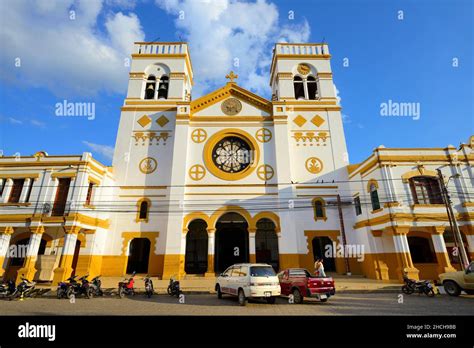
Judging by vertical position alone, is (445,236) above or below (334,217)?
below

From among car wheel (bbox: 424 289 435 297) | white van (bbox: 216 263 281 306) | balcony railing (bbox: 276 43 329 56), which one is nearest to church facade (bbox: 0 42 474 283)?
car wheel (bbox: 424 289 435 297)

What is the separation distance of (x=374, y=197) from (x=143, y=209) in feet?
57.4

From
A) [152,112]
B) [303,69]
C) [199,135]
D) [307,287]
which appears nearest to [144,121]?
[152,112]

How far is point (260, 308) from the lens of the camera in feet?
31.9

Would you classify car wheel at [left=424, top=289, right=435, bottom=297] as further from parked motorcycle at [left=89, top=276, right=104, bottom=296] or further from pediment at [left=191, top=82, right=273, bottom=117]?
pediment at [left=191, top=82, right=273, bottom=117]

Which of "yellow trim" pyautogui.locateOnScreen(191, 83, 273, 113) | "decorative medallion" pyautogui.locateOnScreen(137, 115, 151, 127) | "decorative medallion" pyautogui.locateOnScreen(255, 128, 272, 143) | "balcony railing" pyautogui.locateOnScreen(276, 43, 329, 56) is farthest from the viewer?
"balcony railing" pyautogui.locateOnScreen(276, 43, 329, 56)

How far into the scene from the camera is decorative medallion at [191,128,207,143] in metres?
21.6

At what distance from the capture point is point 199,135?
2177cm

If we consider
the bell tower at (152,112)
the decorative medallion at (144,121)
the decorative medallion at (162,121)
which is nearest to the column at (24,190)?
the bell tower at (152,112)

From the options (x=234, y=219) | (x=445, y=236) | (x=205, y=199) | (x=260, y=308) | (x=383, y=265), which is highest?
(x=205, y=199)

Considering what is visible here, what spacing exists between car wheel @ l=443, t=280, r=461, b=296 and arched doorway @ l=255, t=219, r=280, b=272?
10528 mm
